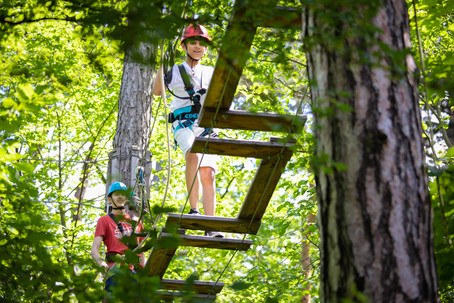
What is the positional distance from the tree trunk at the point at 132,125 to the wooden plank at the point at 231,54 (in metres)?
3.06

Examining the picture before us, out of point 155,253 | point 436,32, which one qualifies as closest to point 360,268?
point 155,253

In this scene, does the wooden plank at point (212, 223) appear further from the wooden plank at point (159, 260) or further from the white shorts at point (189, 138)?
the white shorts at point (189, 138)

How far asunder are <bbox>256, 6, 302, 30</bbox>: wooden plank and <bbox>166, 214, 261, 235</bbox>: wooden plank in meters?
1.59

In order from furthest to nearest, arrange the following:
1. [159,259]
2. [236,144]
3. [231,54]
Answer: [159,259] < [236,144] < [231,54]

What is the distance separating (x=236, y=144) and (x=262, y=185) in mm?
470

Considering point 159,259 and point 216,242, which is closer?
point 216,242

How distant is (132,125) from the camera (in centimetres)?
659

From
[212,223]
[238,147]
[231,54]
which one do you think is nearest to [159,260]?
[212,223]

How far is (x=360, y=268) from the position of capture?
186 cm

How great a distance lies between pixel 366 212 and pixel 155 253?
264cm

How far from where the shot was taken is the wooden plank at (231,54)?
228 cm

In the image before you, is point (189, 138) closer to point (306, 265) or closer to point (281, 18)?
point (281, 18)

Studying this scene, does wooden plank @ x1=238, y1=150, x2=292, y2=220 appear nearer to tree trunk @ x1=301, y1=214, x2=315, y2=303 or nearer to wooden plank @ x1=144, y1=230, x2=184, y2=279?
wooden plank @ x1=144, y1=230, x2=184, y2=279

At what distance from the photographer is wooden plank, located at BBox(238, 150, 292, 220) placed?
3.70m
